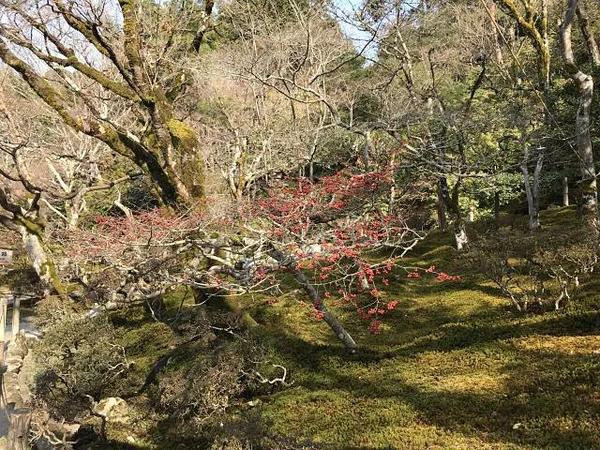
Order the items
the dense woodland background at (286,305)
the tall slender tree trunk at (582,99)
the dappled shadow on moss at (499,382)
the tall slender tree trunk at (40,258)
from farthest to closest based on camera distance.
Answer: the tall slender tree trunk at (40,258)
the tall slender tree trunk at (582,99)
the dense woodland background at (286,305)
the dappled shadow on moss at (499,382)

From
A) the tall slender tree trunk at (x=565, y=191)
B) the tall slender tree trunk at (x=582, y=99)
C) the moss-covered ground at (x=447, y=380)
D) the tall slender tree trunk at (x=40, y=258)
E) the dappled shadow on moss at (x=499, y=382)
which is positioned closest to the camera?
the dappled shadow on moss at (x=499, y=382)

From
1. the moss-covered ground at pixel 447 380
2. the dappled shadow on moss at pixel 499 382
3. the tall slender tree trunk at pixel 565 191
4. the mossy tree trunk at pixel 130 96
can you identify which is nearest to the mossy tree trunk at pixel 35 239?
the mossy tree trunk at pixel 130 96

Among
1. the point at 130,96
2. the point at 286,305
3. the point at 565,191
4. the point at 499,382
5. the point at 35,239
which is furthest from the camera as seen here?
the point at 565,191

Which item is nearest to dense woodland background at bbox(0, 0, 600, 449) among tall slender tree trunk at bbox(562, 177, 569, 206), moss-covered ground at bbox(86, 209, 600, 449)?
moss-covered ground at bbox(86, 209, 600, 449)

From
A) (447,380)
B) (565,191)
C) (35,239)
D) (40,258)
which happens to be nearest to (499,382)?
(447,380)

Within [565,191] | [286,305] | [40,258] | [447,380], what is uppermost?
[565,191]

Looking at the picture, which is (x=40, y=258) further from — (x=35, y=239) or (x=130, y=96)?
(x=130, y=96)

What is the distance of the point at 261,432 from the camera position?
20.0 ft

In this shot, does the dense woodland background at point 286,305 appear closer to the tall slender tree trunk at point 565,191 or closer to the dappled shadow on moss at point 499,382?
the dappled shadow on moss at point 499,382

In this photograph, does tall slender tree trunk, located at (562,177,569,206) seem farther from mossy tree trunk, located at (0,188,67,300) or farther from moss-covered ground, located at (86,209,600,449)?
mossy tree trunk, located at (0,188,67,300)

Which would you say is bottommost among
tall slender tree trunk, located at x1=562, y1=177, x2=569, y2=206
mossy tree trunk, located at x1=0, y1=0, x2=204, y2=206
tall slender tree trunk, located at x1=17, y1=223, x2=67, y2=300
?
tall slender tree trunk, located at x1=17, y1=223, x2=67, y2=300

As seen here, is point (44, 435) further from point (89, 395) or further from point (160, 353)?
point (160, 353)

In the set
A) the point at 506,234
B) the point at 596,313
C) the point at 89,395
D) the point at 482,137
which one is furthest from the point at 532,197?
the point at 89,395

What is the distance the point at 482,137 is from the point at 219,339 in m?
13.4
